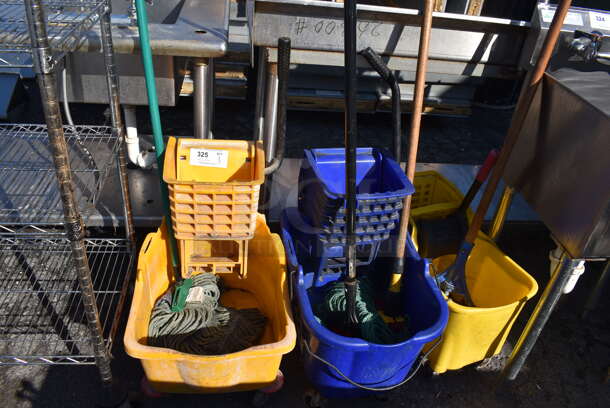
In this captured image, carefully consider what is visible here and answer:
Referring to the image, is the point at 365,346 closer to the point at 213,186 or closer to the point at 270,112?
the point at 213,186

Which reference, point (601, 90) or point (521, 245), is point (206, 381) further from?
point (521, 245)

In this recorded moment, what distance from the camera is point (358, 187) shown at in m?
2.49

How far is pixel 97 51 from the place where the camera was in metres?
2.34

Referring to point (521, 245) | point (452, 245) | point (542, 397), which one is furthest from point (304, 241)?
point (521, 245)

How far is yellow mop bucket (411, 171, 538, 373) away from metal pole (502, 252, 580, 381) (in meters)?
0.07

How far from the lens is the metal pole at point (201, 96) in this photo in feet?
8.24

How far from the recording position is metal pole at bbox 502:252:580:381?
2.08 metres

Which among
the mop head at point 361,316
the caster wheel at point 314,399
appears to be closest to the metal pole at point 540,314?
the mop head at point 361,316

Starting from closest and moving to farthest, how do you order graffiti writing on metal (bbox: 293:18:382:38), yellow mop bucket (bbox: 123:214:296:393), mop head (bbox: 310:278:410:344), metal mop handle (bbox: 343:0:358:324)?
metal mop handle (bbox: 343:0:358:324), yellow mop bucket (bbox: 123:214:296:393), mop head (bbox: 310:278:410:344), graffiti writing on metal (bbox: 293:18:382:38)

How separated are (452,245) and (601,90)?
1039 mm

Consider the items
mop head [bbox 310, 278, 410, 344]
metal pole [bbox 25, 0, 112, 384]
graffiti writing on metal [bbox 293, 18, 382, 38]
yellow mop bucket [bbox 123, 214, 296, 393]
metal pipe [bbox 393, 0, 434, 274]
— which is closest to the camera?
metal pole [bbox 25, 0, 112, 384]

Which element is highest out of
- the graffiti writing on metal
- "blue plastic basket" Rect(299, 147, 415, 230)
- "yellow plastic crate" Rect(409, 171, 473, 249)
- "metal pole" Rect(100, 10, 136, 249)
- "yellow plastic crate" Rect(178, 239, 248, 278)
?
the graffiti writing on metal

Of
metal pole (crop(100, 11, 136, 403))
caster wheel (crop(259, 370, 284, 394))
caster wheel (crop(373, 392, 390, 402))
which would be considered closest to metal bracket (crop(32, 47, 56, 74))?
metal pole (crop(100, 11, 136, 403))

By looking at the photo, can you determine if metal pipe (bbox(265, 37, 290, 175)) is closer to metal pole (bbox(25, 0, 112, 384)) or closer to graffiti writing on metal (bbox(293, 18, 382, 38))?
graffiti writing on metal (bbox(293, 18, 382, 38))
